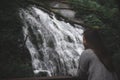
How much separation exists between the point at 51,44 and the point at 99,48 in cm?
859

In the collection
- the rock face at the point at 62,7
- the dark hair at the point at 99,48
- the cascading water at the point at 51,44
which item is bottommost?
the cascading water at the point at 51,44

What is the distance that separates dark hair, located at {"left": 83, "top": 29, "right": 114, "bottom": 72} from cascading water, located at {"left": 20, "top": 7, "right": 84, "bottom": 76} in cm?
688

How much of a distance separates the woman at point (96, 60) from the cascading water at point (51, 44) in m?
6.83

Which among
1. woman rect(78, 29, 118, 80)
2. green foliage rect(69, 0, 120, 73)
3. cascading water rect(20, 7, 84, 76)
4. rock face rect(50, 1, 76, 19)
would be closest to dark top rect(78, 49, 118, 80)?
woman rect(78, 29, 118, 80)

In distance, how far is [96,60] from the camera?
4.29 meters

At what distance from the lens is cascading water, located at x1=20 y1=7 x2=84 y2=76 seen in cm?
1188

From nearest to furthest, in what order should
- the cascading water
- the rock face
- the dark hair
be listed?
the dark hair
the rock face
the cascading water

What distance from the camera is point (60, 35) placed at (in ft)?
44.0

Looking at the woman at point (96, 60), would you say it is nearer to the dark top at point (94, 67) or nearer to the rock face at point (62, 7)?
the dark top at point (94, 67)

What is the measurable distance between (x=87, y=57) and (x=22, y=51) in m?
7.23

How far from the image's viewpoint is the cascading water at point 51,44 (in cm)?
1188

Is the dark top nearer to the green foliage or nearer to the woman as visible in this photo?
the woman

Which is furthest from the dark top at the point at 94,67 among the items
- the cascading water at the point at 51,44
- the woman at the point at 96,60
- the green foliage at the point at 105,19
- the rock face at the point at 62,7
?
the cascading water at the point at 51,44

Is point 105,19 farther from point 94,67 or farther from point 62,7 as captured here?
point 62,7
